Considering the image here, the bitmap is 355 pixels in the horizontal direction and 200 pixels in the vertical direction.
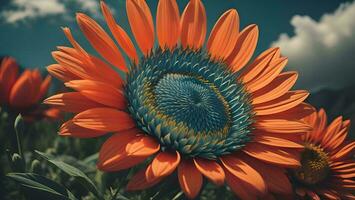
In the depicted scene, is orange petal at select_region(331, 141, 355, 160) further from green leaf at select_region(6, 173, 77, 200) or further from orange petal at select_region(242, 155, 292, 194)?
green leaf at select_region(6, 173, 77, 200)

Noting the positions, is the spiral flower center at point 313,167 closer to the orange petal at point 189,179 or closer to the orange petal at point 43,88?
the orange petal at point 189,179

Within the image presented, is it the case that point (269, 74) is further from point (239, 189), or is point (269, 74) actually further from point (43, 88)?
point (43, 88)

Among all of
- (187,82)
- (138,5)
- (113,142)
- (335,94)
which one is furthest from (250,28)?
(335,94)

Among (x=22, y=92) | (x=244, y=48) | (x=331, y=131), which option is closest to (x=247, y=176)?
(x=244, y=48)

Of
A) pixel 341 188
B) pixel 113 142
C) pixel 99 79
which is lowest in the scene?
pixel 341 188

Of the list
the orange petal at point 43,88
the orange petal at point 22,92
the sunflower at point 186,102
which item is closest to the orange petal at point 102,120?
the sunflower at point 186,102

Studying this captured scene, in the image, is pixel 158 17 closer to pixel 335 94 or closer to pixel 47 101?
pixel 47 101
